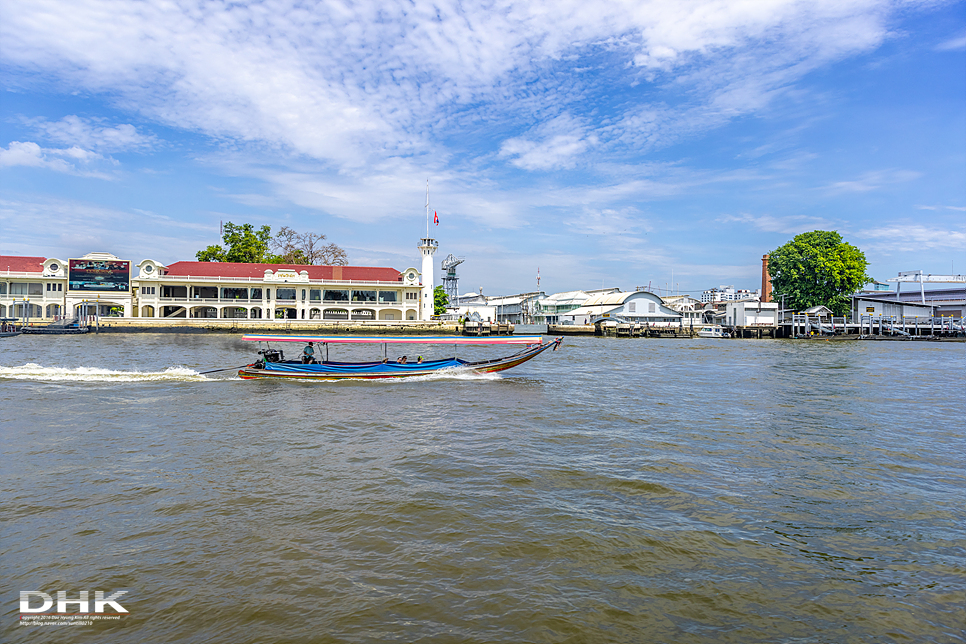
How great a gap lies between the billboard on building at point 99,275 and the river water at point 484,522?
46886 mm

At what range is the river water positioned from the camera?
450 cm

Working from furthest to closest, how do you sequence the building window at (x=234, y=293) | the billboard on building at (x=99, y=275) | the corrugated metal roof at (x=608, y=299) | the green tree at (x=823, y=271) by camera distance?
the corrugated metal roof at (x=608, y=299) → the green tree at (x=823, y=271) → the building window at (x=234, y=293) → the billboard on building at (x=99, y=275)

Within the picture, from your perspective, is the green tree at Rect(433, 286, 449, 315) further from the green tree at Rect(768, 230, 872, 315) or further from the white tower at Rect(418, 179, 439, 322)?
the green tree at Rect(768, 230, 872, 315)

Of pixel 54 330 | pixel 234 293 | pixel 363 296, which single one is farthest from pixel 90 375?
pixel 363 296

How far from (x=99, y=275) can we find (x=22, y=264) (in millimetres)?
7908

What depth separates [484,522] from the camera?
6.40 m

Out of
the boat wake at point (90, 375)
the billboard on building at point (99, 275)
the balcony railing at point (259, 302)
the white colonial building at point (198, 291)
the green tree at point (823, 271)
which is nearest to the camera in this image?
the boat wake at point (90, 375)

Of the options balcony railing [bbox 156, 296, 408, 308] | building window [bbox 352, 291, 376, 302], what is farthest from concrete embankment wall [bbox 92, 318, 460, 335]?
building window [bbox 352, 291, 376, 302]

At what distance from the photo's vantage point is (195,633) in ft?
13.8

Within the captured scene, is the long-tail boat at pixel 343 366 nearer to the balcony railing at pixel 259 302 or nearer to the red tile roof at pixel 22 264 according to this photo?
the balcony railing at pixel 259 302

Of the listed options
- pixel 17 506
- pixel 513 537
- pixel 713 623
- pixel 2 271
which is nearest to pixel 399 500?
pixel 513 537

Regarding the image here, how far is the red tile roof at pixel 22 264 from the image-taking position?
169 feet

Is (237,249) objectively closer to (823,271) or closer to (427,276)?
(427,276)

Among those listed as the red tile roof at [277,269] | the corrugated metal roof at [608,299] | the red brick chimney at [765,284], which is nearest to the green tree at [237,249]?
the red tile roof at [277,269]
